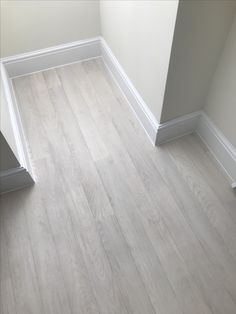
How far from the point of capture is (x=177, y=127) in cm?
165

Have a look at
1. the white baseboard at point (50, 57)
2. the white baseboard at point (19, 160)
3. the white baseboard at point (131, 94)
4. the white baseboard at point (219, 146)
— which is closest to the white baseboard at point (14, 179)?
the white baseboard at point (19, 160)

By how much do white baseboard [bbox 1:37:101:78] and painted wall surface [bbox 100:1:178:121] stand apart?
0.19 m

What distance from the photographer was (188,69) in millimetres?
1319

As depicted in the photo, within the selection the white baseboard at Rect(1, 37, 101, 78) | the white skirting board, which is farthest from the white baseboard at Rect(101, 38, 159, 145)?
the white baseboard at Rect(1, 37, 101, 78)

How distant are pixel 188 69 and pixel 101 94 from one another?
29.8 inches

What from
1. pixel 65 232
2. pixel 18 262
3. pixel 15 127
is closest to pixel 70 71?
pixel 15 127

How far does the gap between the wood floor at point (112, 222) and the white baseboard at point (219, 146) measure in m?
0.05

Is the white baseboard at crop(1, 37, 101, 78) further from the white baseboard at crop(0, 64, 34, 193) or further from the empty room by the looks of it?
the white baseboard at crop(0, 64, 34, 193)

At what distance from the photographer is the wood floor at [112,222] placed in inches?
49.8

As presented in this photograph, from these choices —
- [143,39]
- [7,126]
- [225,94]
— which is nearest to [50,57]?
[7,126]

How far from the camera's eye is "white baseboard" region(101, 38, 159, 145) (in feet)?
5.45

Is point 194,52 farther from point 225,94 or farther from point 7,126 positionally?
point 7,126

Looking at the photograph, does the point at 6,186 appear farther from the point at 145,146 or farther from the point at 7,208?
the point at 145,146

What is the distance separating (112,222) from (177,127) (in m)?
0.67
